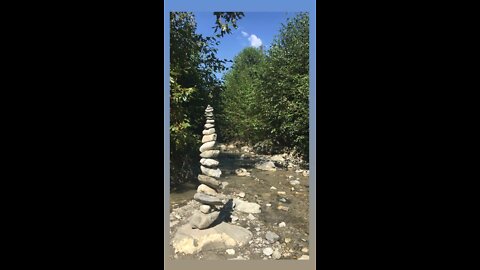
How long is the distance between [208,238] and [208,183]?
48 cm

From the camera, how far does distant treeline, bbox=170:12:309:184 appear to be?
3178mm

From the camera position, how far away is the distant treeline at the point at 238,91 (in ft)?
10.4

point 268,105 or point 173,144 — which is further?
point 268,105

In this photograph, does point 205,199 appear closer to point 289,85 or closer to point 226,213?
point 226,213

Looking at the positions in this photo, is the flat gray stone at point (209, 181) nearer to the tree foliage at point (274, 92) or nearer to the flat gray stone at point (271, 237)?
the tree foliage at point (274, 92)

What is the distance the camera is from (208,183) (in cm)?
323

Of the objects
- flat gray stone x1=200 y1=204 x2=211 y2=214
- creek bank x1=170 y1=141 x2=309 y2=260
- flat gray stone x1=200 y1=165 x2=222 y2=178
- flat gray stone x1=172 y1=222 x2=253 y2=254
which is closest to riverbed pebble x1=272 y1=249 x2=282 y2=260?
creek bank x1=170 y1=141 x2=309 y2=260

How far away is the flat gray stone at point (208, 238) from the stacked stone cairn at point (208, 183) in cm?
6

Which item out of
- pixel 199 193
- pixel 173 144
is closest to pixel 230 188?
pixel 199 193

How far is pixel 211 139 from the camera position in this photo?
3266 mm

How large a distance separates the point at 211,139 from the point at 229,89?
0.51m

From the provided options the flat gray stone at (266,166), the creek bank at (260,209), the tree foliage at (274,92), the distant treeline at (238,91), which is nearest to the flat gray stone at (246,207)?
the creek bank at (260,209)
